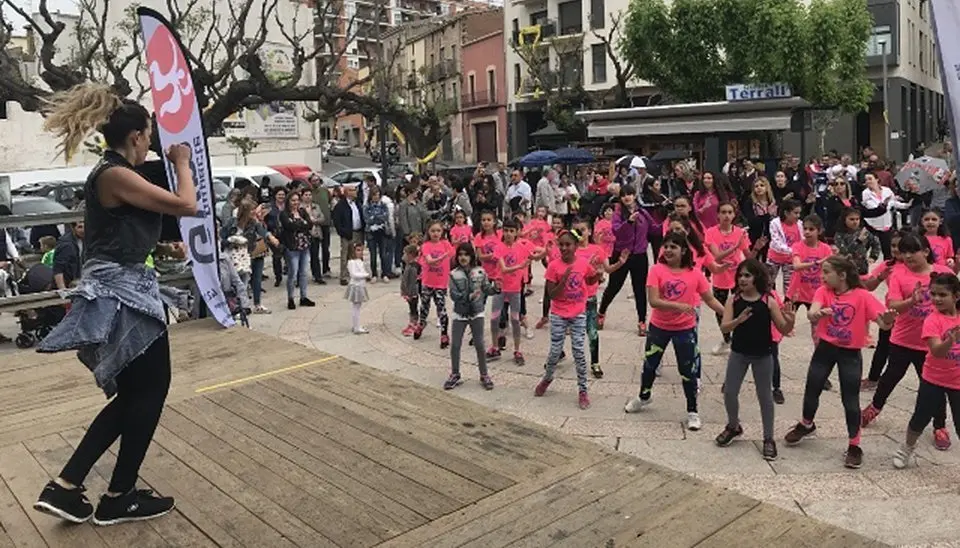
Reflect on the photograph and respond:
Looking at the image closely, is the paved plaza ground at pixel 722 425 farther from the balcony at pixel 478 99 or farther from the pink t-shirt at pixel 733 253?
the balcony at pixel 478 99

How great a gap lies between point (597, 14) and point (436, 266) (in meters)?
39.4

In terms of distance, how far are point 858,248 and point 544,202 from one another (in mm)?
9247

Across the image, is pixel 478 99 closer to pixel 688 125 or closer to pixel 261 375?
pixel 688 125

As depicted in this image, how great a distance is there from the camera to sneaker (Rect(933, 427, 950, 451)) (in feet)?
17.4

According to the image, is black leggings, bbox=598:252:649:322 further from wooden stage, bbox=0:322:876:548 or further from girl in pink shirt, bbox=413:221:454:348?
wooden stage, bbox=0:322:876:548

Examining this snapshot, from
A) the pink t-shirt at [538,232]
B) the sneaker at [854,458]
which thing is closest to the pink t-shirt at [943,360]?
the sneaker at [854,458]

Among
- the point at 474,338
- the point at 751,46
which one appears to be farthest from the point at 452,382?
the point at 751,46

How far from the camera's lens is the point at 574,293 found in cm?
654

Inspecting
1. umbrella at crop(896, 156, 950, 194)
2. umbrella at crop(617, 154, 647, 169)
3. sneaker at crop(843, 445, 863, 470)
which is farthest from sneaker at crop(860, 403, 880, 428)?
umbrella at crop(617, 154, 647, 169)

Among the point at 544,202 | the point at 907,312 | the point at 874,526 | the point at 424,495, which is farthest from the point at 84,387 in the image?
the point at 544,202

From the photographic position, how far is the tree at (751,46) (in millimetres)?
25781

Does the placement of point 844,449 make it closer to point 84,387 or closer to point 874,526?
point 874,526

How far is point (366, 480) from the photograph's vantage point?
3.67 m

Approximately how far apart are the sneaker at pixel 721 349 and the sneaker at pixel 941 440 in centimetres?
264
